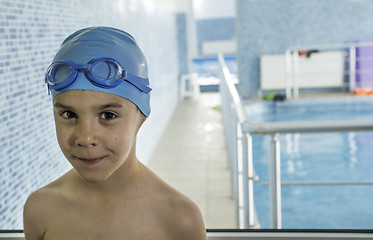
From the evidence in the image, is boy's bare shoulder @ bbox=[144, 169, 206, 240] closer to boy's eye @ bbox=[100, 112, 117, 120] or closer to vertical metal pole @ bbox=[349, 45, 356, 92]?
boy's eye @ bbox=[100, 112, 117, 120]

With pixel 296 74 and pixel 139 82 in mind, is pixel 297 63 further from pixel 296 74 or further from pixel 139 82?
pixel 139 82

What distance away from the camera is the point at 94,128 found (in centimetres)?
52

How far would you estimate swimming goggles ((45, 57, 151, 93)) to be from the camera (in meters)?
0.51

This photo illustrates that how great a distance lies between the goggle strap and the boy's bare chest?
18cm

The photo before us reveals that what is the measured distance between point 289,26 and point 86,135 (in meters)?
6.35

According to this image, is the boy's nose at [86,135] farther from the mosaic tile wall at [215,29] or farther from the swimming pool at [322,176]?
the mosaic tile wall at [215,29]

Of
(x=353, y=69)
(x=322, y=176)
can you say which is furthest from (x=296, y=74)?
(x=322, y=176)

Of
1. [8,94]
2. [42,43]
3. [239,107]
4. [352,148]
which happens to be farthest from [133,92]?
[352,148]

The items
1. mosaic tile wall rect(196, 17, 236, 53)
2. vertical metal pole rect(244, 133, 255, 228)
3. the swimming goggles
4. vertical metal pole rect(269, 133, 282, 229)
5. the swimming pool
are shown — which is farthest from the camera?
mosaic tile wall rect(196, 17, 236, 53)

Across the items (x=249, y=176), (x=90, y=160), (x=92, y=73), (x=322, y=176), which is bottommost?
(x=322, y=176)

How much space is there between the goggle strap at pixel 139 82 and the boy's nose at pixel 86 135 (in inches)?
2.8

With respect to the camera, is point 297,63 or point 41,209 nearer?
point 41,209

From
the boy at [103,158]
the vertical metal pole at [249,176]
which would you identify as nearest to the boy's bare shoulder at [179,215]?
the boy at [103,158]

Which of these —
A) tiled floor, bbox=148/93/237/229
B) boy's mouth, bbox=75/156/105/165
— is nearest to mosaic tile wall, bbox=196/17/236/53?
tiled floor, bbox=148/93/237/229
